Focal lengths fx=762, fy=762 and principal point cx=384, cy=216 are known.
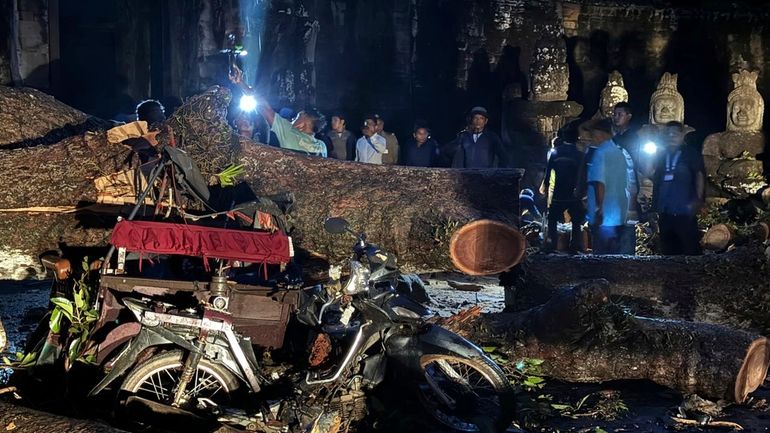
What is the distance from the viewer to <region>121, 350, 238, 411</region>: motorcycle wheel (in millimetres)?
4711

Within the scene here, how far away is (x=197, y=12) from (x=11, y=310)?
262 inches

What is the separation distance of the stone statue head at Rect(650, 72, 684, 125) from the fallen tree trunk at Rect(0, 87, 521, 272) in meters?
12.6

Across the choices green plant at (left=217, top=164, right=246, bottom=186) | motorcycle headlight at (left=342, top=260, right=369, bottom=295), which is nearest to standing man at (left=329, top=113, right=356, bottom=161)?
green plant at (left=217, top=164, right=246, bottom=186)

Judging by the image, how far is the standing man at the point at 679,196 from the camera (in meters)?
8.95

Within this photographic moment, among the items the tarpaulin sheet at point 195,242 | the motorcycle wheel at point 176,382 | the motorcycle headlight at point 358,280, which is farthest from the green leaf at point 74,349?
the motorcycle headlight at point 358,280

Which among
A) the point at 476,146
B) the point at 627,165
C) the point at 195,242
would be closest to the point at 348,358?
the point at 195,242

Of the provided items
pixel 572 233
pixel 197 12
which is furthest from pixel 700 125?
pixel 197 12

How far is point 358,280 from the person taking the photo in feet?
15.9

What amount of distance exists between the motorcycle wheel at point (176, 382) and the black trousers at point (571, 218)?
6099mm

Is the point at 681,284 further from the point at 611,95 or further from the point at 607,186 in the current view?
the point at 611,95

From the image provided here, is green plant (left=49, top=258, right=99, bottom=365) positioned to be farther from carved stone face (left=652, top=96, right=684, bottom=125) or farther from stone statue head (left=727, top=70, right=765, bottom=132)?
carved stone face (left=652, top=96, right=684, bottom=125)

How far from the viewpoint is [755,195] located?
49.8 ft

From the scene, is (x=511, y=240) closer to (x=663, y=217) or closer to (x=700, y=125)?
(x=663, y=217)

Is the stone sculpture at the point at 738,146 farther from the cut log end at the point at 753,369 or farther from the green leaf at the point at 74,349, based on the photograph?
the green leaf at the point at 74,349
